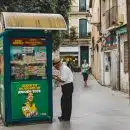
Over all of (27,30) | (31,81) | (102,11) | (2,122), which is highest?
(102,11)

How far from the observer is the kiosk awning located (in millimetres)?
12719

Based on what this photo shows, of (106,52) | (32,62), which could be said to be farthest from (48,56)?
(106,52)

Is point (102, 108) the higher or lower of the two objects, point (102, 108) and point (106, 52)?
the lower

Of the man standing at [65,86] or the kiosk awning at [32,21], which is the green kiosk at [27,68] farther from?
the man standing at [65,86]

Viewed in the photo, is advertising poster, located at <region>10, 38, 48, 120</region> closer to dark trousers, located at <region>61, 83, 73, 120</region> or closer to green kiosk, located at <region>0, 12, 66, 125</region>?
green kiosk, located at <region>0, 12, 66, 125</region>

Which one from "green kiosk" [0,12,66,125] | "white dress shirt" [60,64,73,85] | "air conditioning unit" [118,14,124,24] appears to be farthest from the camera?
"air conditioning unit" [118,14,124,24]

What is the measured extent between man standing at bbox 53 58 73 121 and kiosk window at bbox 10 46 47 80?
1.99ft

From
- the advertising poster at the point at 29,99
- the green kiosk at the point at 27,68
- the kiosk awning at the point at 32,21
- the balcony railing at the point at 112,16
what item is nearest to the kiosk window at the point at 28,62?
the green kiosk at the point at 27,68

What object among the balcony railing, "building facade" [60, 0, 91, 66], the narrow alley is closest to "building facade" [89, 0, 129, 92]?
the balcony railing

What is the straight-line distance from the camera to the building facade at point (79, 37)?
7150 cm

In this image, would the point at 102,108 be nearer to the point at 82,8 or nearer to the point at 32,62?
the point at 32,62

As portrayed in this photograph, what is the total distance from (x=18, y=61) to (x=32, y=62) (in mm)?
372

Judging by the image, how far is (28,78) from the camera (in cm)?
1348

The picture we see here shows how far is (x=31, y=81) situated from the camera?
13.5 metres
